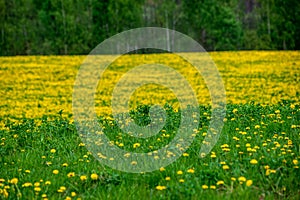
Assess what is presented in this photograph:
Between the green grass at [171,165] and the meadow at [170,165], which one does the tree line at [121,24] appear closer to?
the meadow at [170,165]

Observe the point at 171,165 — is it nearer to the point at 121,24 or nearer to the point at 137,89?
the point at 137,89

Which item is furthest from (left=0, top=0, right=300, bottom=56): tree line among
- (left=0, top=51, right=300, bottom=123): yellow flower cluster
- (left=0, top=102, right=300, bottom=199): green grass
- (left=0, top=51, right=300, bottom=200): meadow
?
(left=0, top=102, right=300, bottom=199): green grass

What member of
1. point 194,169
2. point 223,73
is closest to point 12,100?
point 223,73

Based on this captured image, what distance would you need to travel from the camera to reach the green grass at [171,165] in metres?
5.04

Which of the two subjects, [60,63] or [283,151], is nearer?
[283,151]

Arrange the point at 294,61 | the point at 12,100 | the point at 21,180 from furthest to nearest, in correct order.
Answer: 1. the point at 294,61
2. the point at 12,100
3. the point at 21,180

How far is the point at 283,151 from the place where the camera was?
6.00 meters

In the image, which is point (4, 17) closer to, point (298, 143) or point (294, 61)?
point (294, 61)

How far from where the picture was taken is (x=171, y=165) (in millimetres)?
5797

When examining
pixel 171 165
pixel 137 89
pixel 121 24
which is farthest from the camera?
pixel 121 24

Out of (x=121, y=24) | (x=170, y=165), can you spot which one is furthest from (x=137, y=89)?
(x=121, y=24)

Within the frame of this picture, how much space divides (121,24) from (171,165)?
46.3 meters

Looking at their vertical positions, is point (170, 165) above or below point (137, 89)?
above

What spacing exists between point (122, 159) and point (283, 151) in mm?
2276
